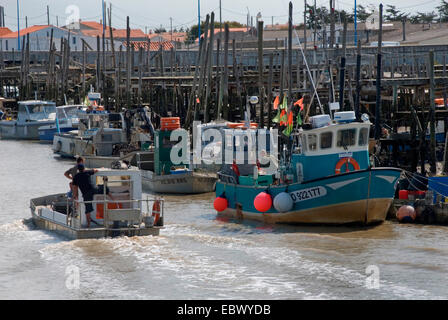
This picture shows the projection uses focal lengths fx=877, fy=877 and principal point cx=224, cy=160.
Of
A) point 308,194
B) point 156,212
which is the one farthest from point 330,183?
point 156,212

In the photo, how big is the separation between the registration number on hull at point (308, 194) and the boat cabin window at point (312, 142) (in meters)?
1.11

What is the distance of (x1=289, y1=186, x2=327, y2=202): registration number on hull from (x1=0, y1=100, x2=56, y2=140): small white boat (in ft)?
102

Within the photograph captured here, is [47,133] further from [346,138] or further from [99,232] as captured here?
[99,232]


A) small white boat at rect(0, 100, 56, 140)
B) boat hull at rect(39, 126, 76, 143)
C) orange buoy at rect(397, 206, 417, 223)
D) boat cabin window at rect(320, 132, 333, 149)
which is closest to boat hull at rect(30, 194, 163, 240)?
boat cabin window at rect(320, 132, 333, 149)

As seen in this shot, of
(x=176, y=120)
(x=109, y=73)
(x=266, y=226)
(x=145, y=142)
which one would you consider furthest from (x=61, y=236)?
(x=109, y=73)

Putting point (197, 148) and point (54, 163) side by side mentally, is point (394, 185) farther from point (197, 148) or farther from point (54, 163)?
point (54, 163)

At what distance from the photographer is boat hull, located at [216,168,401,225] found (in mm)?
21797

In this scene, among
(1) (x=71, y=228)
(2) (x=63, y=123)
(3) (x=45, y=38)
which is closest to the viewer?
Result: (1) (x=71, y=228)

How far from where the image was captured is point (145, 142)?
34625 mm

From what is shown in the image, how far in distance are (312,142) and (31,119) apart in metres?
32.5

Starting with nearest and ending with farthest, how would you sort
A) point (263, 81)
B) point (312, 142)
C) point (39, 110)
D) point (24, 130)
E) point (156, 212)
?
point (156, 212) → point (312, 142) → point (263, 81) → point (24, 130) → point (39, 110)

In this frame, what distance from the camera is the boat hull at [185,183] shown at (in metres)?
29.1

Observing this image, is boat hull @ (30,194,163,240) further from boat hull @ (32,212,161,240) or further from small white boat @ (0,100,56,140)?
small white boat @ (0,100,56,140)

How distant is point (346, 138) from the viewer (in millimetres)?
22438
